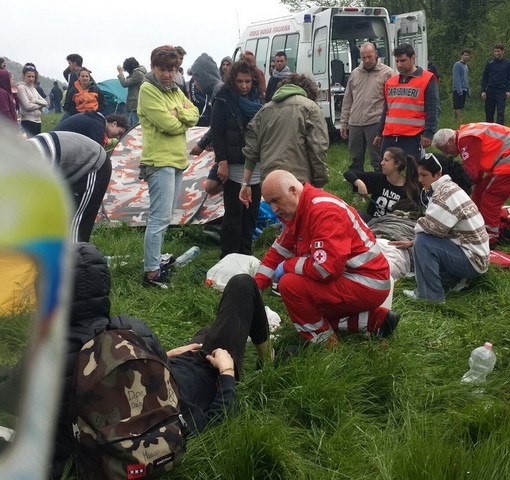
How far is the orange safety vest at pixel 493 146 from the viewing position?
5.70m

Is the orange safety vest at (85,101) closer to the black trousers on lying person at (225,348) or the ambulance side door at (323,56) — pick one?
the ambulance side door at (323,56)

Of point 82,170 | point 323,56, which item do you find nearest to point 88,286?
point 82,170

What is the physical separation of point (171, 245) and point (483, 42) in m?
16.7

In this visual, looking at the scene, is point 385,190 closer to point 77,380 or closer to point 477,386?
point 477,386

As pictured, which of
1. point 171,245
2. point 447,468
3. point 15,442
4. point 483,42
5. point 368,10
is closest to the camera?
point 15,442

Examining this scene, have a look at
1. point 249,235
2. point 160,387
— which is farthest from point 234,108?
point 160,387

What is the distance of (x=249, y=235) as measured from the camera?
555 centimetres

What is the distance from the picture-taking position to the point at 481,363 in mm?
3412

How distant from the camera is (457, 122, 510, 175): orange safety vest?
5.70m

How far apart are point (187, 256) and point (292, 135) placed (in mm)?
1556

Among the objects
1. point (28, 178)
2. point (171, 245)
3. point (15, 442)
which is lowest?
point (171, 245)

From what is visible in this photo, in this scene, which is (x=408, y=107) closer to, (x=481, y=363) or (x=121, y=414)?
(x=481, y=363)

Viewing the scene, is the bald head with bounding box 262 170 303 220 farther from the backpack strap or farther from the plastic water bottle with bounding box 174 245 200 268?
the plastic water bottle with bounding box 174 245 200 268

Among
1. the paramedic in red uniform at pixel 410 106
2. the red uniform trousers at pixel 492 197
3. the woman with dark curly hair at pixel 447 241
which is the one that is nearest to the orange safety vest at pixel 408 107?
the paramedic in red uniform at pixel 410 106
